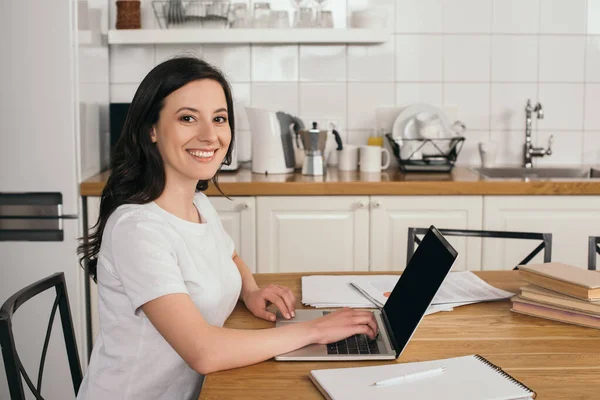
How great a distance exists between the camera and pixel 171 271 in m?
1.38

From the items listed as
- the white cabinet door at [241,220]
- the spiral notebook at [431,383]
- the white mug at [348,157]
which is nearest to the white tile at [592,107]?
the white mug at [348,157]

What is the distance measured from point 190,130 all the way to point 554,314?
81cm

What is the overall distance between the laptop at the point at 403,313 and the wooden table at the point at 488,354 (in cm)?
2

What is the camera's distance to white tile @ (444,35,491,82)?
3664mm

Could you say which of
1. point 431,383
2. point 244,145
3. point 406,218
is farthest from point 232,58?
point 431,383

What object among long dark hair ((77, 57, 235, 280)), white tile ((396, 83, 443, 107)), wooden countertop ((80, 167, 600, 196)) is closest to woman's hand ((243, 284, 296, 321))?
long dark hair ((77, 57, 235, 280))

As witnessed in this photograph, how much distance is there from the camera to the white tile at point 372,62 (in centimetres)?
367

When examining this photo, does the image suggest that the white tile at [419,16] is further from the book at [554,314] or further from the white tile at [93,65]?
the book at [554,314]

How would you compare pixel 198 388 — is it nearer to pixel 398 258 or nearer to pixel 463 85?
pixel 398 258

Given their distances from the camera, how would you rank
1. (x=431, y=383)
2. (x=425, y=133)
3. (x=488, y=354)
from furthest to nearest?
(x=425, y=133) → (x=488, y=354) → (x=431, y=383)

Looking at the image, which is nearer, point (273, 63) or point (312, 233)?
point (312, 233)

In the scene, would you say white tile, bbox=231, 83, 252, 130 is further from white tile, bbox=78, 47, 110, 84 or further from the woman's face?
the woman's face

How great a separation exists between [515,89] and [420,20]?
0.56 m

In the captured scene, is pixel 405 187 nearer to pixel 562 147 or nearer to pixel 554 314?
pixel 562 147
